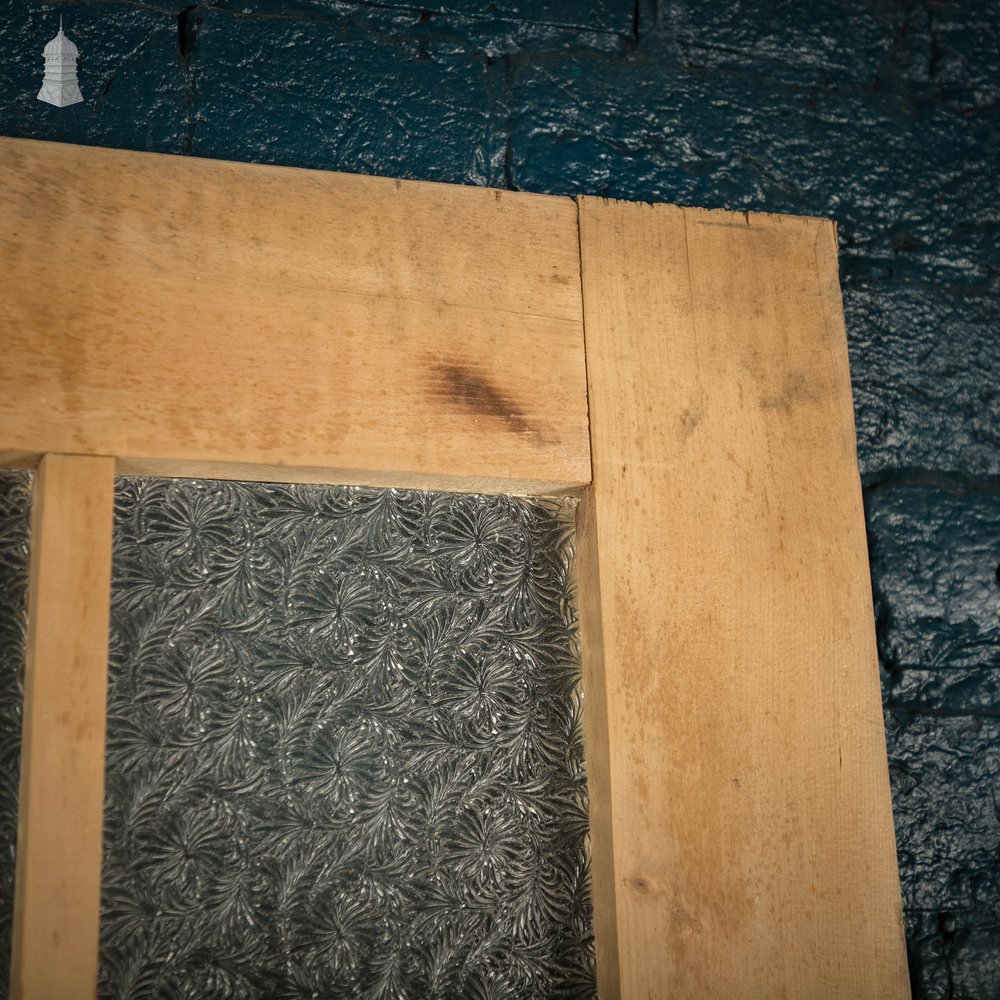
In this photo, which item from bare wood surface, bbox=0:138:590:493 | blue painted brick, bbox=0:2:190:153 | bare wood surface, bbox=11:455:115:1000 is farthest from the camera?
blue painted brick, bbox=0:2:190:153

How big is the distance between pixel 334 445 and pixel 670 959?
0.51m

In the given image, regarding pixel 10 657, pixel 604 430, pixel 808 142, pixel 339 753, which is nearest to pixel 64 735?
pixel 10 657

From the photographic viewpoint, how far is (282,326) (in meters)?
1.09

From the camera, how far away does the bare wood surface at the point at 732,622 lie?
106 cm

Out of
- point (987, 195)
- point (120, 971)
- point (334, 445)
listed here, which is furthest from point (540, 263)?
point (120, 971)

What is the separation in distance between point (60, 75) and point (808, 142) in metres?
0.78

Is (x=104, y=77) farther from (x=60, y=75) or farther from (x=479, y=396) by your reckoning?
(x=479, y=396)

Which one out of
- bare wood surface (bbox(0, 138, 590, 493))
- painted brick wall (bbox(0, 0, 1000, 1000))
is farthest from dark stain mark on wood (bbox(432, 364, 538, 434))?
painted brick wall (bbox(0, 0, 1000, 1000))

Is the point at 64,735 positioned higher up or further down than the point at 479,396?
further down

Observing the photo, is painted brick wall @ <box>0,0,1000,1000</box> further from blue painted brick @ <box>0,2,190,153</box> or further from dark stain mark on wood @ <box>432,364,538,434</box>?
dark stain mark on wood @ <box>432,364,538,434</box>

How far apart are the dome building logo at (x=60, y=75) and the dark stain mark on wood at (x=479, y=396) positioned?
0.43 metres

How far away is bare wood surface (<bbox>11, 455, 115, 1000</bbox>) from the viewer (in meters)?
0.93

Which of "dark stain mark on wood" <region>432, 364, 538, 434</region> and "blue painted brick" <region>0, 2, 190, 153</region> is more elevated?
"blue painted brick" <region>0, 2, 190, 153</region>

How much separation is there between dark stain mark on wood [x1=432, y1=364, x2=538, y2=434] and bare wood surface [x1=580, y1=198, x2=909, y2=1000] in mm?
71
